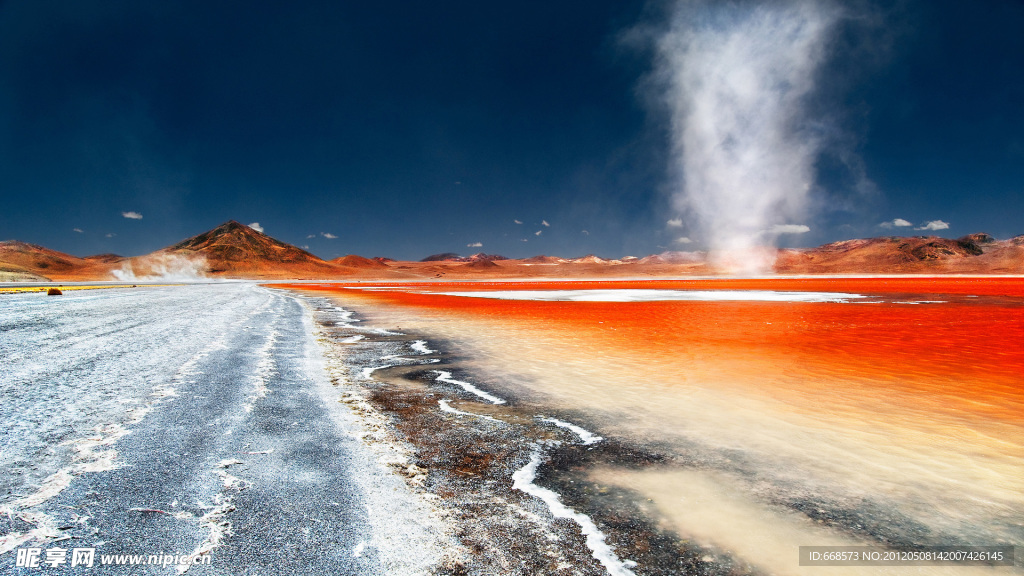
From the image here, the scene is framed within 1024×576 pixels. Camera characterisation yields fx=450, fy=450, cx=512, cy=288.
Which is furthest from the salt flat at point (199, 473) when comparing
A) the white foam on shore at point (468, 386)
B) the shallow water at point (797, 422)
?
the shallow water at point (797, 422)

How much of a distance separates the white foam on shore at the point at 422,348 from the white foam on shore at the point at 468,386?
2257 millimetres

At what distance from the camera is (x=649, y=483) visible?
4145 millimetres

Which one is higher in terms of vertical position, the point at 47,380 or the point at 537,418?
the point at 47,380

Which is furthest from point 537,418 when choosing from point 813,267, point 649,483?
point 813,267

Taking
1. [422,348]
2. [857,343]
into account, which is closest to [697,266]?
[857,343]

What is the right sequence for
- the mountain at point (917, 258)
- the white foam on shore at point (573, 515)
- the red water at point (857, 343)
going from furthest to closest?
the mountain at point (917, 258)
the red water at point (857, 343)
the white foam on shore at point (573, 515)

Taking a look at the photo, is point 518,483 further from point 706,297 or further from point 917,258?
point 917,258

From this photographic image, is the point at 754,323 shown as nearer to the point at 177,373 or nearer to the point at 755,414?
the point at 755,414

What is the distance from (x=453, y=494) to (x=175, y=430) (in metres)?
3.41

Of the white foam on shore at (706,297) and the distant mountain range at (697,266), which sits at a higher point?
the distant mountain range at (697,266)

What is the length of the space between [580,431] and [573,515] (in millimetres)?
2172

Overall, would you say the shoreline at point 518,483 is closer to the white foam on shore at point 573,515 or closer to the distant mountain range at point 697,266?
the white foam on shore at point 573,515

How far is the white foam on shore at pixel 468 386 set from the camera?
711 centimetres

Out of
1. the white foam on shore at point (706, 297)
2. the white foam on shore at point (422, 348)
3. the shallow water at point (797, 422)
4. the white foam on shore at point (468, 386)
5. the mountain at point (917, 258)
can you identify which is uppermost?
the mountain at point (917, 258)
